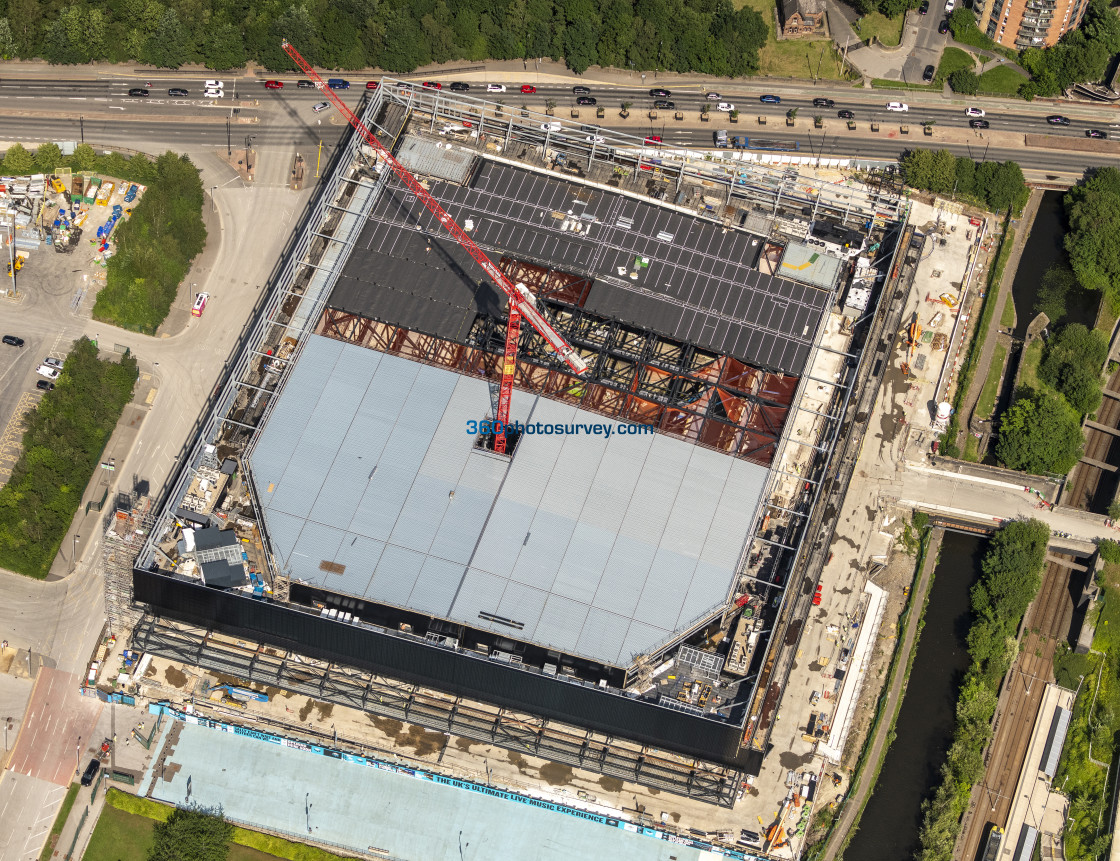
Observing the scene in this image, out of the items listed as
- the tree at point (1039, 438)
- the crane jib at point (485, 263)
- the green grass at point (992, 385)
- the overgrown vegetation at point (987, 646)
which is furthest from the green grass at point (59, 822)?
the tree at point (1039, 438)

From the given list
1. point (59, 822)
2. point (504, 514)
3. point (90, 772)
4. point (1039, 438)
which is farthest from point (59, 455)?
point (1039, 438)

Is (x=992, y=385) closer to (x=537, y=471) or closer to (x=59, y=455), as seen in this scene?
(x=537, y=471)

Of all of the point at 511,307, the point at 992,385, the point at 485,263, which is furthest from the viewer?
the point at 992,385

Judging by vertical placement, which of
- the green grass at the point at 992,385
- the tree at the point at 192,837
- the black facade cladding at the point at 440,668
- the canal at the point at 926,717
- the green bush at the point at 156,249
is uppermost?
the green grass at the point at 992,385

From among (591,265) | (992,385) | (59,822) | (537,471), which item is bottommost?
(59,822)

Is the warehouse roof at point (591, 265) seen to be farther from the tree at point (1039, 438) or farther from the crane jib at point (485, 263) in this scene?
the tree at point (1039, 438)

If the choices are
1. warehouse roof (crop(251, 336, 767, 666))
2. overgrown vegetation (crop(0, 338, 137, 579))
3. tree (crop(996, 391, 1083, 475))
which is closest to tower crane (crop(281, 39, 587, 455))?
warehouse roof (crop(251, 336, 767, 666))
